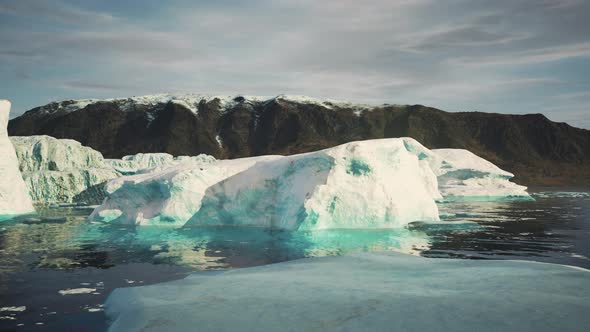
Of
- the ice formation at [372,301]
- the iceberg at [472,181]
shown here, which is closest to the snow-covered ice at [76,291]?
the ice formation at [372,301]

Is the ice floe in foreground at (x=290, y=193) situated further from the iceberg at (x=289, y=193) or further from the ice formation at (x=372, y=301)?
the ice formation at (x=372, y=301)

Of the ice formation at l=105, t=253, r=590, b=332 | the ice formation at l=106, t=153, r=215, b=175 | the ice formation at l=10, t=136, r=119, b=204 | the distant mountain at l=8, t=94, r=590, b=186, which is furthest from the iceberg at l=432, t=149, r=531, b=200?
the distant mountain at l=8, t=94, r=590, b=186

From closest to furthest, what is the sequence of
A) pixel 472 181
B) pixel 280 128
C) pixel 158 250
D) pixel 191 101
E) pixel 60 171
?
pixel 158 250, pixel 60 171, pixel 472 181, pixel 280 128, pixel 191 101

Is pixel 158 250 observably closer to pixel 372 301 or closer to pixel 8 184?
pixel 372 301

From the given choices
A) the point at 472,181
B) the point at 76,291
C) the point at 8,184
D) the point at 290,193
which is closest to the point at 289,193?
the point at 290,193

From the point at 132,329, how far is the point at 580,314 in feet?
15.9

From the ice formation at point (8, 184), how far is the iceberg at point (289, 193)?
758cm

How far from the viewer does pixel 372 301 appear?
18.3ft

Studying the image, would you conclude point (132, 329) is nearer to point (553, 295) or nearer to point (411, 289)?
point (411, 289)

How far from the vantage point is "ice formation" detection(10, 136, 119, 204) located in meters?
35.0

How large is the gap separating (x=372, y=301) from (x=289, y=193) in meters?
12.0

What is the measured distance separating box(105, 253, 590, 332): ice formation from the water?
1212 mm

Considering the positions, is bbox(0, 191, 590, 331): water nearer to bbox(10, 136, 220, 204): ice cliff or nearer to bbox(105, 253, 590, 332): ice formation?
bbox(105, 253, 590, 332): ice formation

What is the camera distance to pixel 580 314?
14.7ft
